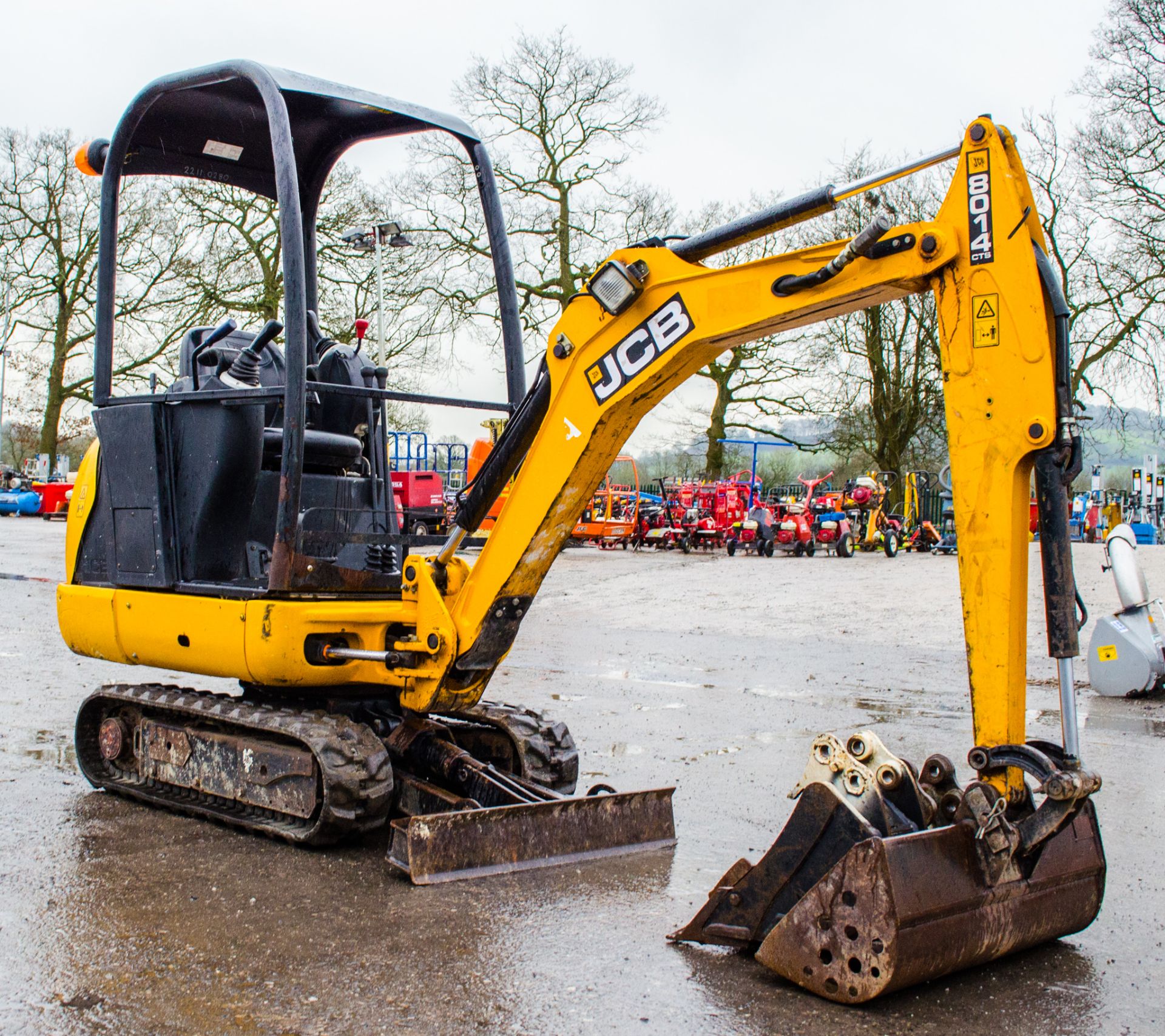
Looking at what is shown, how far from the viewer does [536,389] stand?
4723mm

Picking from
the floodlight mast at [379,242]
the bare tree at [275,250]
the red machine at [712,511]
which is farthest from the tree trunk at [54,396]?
the floodlight mast at [379,242]

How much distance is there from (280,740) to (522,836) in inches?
46.1

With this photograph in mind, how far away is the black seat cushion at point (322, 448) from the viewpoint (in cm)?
556

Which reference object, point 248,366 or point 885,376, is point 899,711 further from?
point 885,376

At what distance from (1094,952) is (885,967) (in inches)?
40.9

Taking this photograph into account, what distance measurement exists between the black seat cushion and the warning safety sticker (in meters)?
2.99

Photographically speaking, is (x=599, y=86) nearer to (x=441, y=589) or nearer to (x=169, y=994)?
(x=441, y=589)

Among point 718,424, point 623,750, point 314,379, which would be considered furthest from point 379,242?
point 718,424

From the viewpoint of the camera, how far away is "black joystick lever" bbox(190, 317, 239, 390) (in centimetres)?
546

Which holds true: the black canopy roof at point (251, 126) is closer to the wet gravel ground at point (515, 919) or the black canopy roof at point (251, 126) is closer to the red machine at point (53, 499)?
the wet gravel ground at point (515, 919)

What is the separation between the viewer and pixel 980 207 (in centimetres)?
366

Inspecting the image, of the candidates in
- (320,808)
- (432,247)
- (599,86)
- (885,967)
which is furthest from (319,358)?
(599,86)

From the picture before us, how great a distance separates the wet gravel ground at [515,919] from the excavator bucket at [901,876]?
0.11 meters

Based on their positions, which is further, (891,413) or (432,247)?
(891,413)
